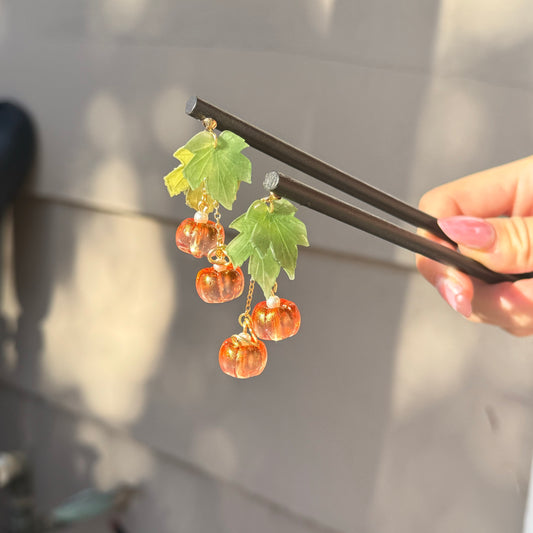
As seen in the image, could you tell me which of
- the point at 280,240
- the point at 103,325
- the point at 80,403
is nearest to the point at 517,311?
the point at 280,240

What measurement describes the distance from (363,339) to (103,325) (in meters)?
0.51

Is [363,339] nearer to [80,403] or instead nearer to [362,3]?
[362,3]

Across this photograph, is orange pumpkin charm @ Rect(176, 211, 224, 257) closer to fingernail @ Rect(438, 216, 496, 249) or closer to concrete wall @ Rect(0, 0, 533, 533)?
fingernail @ Rect(438, 216, 496, 249)

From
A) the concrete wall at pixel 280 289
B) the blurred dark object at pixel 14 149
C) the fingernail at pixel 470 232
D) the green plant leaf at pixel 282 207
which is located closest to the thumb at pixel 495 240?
the fingernail at pixel 470 232

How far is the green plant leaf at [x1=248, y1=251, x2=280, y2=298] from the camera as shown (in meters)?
0.33

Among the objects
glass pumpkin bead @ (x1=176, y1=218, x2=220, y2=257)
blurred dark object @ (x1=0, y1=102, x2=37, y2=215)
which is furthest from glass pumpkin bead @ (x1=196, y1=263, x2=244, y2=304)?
blurred dark object @ (x1=0, y1=102, x2=37, y2=215)

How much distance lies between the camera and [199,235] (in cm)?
37

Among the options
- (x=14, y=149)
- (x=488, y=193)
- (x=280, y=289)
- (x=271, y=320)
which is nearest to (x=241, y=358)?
(x=271, y=320)

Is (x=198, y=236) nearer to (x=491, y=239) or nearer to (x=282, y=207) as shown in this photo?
(x=282, y=207)

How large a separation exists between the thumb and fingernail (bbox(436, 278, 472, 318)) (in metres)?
0.03

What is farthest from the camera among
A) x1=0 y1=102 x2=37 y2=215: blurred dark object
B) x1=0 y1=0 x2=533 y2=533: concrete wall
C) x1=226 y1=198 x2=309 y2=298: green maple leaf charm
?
x1=0 y1=102 x2=37 y2=215: blurred dark object

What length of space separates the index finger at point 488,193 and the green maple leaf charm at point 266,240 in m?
0.22

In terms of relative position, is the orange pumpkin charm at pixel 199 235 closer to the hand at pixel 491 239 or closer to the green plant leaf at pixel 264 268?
the green plant leaf at pixel 264 268

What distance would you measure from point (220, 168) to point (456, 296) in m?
0.21
